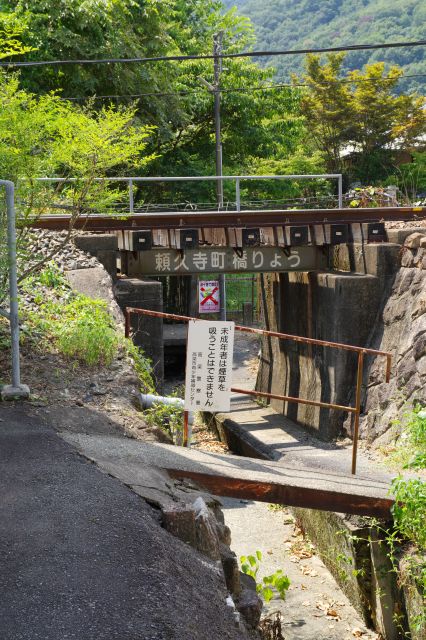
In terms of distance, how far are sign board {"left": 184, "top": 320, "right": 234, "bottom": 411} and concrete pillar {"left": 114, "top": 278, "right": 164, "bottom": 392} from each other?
4396 mm

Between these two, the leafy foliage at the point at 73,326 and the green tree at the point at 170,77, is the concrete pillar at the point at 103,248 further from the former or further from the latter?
the green tree at the point at 170,77

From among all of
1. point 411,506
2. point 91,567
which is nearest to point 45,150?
point 411,506

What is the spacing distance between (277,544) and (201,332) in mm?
4519

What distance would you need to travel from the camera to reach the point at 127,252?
1645cm

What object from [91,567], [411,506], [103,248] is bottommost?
[411,506]

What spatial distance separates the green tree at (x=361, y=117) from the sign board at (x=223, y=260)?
62.8 feet

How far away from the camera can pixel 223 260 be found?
16.8m

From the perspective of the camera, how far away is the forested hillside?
10606 cm

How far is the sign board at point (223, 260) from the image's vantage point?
16547 mm

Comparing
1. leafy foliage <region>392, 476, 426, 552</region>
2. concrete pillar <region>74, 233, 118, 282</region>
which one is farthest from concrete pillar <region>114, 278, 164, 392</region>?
leafy foliage <region>392, 476, 426, 552</region>

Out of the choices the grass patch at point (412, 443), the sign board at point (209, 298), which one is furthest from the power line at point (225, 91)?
the grass patch at point (412, 443)

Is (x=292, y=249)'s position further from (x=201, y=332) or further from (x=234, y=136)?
(x=234, y=136)

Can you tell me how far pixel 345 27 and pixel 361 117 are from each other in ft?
347

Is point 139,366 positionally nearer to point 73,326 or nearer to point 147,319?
point 73,326
